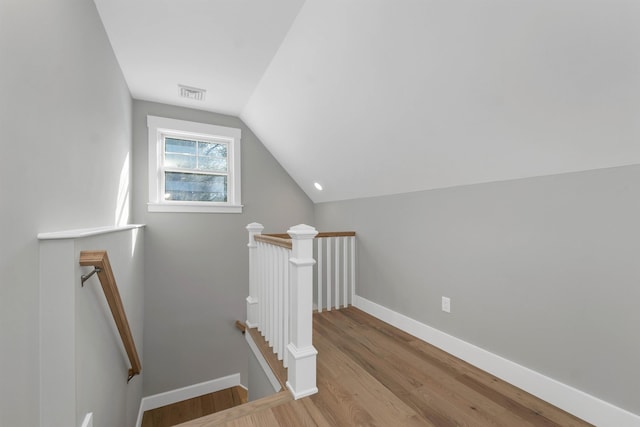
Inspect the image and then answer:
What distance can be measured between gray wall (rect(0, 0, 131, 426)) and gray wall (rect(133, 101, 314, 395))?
5.08 ft

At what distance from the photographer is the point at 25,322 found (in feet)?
3.28

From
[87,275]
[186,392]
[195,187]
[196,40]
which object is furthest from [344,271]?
[196,40]

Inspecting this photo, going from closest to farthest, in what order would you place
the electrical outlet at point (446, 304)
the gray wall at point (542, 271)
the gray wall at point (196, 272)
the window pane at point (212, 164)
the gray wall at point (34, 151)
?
the gray wall at point (34, 151), the gray wall at point (542, 271), the electrical outlet at point (446, 304), the gray wall at point (196, 272), the window pane at point (212, 164)

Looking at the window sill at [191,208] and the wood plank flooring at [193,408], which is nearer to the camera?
the wood plank flooring at [193,408]

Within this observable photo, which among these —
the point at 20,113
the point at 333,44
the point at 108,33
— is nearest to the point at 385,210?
the point at 333,44

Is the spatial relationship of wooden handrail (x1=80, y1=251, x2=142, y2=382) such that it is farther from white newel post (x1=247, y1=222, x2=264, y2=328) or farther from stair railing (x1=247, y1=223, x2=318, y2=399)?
white newel post (x1=247, y1=222, x2=264, y2=328)

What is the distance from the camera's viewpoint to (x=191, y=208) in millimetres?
3459

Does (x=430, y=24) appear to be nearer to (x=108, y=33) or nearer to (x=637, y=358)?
(x=637, y=358)

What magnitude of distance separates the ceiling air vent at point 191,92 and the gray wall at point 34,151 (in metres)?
1.11

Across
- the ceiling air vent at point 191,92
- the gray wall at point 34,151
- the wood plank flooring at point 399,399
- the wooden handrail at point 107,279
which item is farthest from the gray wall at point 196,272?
the wood plank flooring at point 399,399

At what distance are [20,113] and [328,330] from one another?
2439mm

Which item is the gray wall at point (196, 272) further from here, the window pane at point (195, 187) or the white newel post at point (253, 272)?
the white newel post at point (253, 272)

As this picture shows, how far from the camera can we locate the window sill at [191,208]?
3285 mm

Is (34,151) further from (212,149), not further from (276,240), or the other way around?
(212,149)
